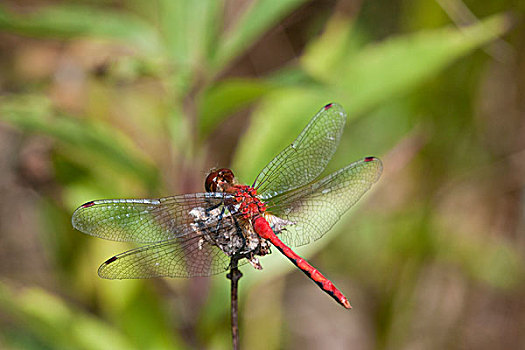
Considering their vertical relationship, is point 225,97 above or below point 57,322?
above

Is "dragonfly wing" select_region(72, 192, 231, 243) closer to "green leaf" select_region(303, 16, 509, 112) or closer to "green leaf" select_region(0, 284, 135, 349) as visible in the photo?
"green leaf" select_region(0, 284, 135, 349)

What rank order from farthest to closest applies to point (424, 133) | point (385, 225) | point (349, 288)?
point (349, 288) < point (385, 225) < point (424, 133)

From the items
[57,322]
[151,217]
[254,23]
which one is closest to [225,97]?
[254,23]

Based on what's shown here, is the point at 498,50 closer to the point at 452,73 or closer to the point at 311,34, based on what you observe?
the point at 452,73

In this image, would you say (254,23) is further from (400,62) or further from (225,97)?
(400,62)

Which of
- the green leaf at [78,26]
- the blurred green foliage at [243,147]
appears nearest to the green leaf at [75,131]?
the blurred green foliage at [243,147]

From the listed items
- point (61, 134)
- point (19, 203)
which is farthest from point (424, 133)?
point (19, 203)
